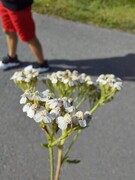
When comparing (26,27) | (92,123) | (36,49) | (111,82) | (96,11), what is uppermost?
(111,82)

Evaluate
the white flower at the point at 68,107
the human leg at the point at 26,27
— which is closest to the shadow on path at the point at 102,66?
the human leg at the point at 26,27

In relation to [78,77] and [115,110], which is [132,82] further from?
[78,77]

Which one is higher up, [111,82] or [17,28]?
[111,82]

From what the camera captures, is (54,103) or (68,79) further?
(68,79)

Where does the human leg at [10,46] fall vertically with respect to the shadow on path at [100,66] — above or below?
above

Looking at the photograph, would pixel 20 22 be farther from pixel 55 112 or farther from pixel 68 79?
pixel 55 112

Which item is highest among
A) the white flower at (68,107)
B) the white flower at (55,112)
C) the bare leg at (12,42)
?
the white flower at (55,112)

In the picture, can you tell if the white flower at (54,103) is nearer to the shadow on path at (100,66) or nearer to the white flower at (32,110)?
the white flower at (32,110)

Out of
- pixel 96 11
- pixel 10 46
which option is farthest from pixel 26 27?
pixel 96 11
